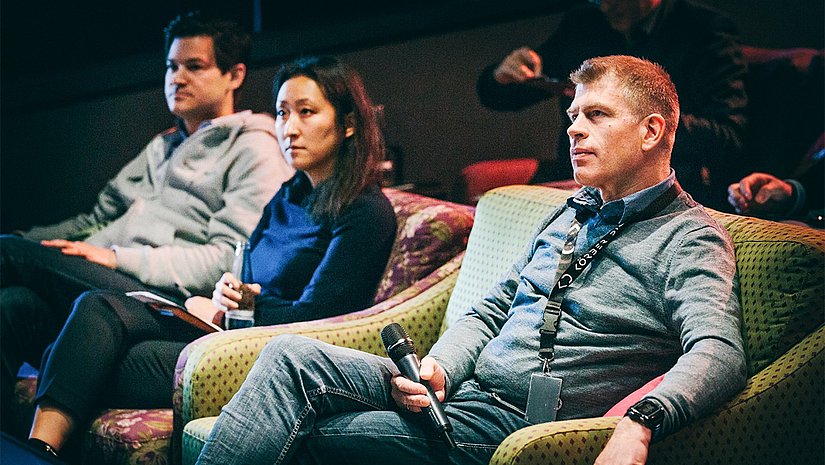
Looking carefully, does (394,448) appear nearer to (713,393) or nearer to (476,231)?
(713,393)

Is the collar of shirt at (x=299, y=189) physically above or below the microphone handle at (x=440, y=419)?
above

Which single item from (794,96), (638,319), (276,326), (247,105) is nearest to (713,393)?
(638,319)

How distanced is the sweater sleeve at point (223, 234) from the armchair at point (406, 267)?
0.46m

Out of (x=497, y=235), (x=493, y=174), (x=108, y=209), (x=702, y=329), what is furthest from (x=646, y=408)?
(x=108, y=209)

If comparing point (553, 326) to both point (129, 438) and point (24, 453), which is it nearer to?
point (129, 438)

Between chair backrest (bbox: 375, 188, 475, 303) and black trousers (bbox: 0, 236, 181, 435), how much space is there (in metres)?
0.78

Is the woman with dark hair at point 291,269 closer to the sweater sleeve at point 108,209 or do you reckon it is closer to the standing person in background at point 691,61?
the standing person in background at point 691,61

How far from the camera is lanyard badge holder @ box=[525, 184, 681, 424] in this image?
6.17ft

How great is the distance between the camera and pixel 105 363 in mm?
2443

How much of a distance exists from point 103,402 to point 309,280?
0.56 meters

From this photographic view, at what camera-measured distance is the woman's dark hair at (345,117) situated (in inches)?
103

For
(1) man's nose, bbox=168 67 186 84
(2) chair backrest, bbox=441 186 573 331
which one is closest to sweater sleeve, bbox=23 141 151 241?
(1) man's nose, bbox=168 67 186 84

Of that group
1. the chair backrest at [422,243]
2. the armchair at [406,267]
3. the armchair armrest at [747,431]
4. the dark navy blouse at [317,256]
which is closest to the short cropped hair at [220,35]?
the dark navy blouse at [317,256]

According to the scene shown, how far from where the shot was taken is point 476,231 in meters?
2.47
